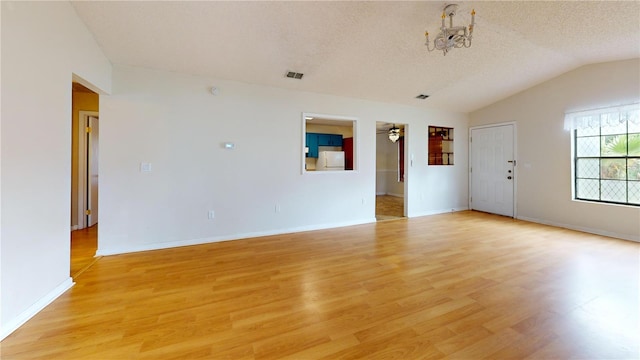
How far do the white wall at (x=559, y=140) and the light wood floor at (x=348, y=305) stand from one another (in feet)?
3.07

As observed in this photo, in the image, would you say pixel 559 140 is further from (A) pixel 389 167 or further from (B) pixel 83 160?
(B) pixel 83 160

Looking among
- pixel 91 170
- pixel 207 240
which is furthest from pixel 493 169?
pixel 91 170

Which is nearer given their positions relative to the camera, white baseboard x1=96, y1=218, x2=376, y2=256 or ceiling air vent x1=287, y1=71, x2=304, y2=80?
white baseboard x1=96, y1=218, x2=376, y2=256

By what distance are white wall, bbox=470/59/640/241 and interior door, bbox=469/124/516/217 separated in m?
0.18

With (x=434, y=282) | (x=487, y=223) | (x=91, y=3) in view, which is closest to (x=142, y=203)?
(x=91, y=3)

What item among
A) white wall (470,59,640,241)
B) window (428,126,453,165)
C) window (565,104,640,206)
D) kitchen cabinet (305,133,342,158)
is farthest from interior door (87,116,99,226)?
window (565,104,640,206)

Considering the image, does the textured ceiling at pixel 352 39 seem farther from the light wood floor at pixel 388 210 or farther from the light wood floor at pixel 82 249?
the light wood floor at pixel 388 210

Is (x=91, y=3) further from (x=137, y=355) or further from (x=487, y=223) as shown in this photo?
(x=487, y=223)

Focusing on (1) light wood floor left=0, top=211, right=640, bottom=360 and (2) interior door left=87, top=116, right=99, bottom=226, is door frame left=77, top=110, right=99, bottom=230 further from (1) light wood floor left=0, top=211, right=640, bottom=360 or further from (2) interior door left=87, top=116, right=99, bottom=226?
(1) light wood floor left=0, top=211, right=640, bottom=360

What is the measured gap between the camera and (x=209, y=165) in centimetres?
401

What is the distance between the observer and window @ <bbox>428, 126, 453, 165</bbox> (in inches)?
254

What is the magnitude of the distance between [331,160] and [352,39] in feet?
13.3

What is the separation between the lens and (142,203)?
364 cm

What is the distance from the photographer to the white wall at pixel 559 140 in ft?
13.8
